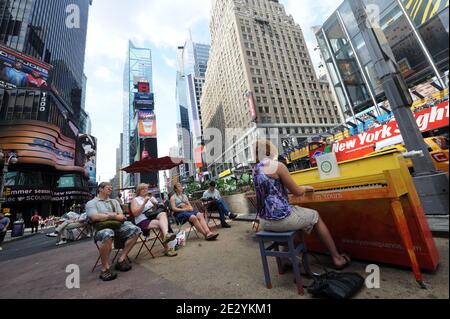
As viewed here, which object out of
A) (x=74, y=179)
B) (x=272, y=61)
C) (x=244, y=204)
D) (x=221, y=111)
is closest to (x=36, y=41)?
(x=74, y=179)

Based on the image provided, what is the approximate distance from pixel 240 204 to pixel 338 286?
7840 millimetres

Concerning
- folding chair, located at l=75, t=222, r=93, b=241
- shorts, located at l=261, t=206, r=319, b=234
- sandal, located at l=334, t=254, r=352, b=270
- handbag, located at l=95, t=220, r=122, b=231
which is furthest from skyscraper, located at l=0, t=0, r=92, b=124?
sandal, located at l=334, t=254, r=352, b=270

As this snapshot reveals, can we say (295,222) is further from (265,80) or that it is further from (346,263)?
(265,80)

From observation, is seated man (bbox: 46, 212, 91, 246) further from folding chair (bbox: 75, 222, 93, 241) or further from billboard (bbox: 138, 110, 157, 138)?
billboard (bbox: 138, 110, 157, 138)

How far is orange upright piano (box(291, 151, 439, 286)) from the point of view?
7.06 ft

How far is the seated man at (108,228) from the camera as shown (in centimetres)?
342

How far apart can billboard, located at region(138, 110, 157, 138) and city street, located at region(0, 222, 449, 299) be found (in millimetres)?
60627

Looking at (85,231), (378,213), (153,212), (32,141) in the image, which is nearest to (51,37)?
(32,141)

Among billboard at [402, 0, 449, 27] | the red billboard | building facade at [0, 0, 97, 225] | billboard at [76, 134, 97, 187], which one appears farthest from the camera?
billboard at [76, 134, 97, 187]

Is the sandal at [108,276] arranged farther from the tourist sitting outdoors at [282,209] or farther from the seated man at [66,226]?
the seated man at [66,226]

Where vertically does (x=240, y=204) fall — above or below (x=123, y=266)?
above

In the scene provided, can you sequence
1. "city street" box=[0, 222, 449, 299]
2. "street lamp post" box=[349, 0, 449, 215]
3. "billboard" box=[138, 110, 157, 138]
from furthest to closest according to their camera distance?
"billboard" box=[138, 110, 157, 138], "street lamp post" box=[349, 0, 449, 215], "city street" box=[0, 222, 449, 299]

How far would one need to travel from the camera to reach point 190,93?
4274 inches

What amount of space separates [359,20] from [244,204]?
24.3 feet
